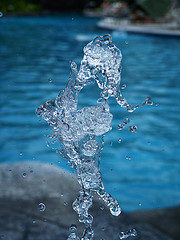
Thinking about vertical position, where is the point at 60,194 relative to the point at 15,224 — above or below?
below

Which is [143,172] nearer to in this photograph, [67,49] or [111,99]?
[111,99]

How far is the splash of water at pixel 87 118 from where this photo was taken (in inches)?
91.4

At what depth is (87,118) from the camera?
2359 millimetres

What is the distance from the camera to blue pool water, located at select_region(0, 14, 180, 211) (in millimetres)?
3947

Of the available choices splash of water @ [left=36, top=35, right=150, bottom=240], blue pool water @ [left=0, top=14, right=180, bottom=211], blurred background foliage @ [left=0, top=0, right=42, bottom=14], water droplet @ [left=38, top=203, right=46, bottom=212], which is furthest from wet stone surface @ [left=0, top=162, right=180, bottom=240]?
blurred background foliage @ [left=0, top=0, right=42, bottom=14]

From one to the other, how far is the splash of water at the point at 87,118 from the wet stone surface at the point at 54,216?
16cm

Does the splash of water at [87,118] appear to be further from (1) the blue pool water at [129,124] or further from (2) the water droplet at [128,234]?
(1) the blue pool water at [129,124]

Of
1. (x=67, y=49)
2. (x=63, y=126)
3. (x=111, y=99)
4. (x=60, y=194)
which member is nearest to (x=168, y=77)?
(x=111, y=99)

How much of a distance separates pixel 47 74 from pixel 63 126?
6207mm

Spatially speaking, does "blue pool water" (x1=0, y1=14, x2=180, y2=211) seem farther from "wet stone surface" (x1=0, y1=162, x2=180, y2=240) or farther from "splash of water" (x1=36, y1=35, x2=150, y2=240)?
"splash of water" (x1=36, y1=35, x2=150, y2=240)

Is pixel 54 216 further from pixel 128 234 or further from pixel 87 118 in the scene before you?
pixel 87 118

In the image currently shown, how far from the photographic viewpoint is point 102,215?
9.04 feet

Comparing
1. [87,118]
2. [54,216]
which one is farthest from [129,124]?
[87,118]

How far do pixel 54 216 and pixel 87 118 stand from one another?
804 millimetres
